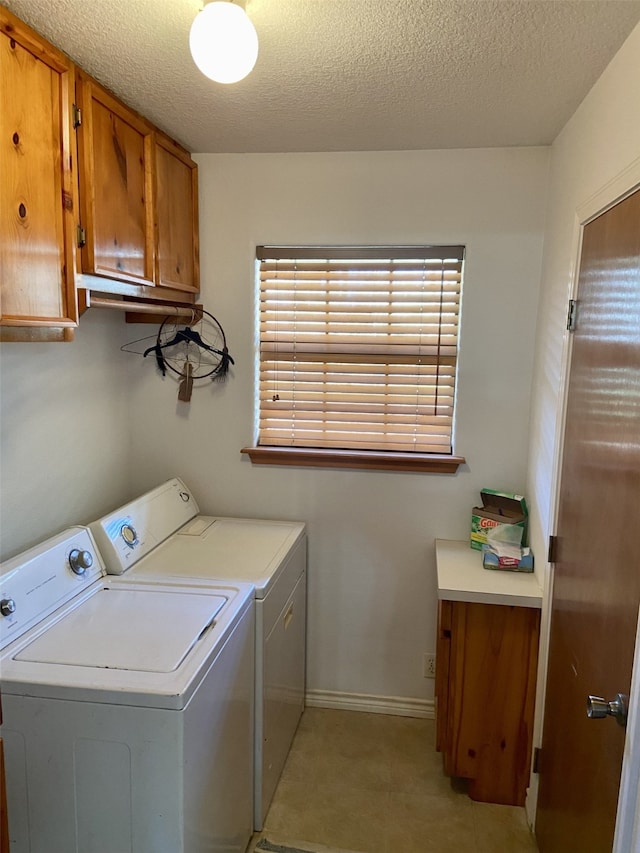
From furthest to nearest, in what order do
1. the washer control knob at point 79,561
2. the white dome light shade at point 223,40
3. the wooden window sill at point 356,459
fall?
the wooden window sill at point 356,459
the washer control knob at point 79,561
the white dome light shade at point 223,40

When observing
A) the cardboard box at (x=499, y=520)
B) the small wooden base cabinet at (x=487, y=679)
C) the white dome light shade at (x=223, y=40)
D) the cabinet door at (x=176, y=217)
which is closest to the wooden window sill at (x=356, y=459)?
the cardboard box at (x=499, y=520)

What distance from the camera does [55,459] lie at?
209 centimetres

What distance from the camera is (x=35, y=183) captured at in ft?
4.78

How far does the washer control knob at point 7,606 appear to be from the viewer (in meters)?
1.50

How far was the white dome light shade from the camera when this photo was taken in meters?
1.24

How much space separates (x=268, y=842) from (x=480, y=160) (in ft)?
8.71

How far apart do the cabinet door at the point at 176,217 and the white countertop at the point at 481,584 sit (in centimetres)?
155

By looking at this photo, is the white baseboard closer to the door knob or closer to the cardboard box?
the cardboard box

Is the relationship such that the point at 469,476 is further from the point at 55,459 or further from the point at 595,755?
the point at 55,459

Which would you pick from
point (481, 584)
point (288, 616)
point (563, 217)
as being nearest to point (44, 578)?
point (288, 616)

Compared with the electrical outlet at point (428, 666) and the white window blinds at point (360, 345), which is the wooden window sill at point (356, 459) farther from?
the electrical outlet at point (428, 666)

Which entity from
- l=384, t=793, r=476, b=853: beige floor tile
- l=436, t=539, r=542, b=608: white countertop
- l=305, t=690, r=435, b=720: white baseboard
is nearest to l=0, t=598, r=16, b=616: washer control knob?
l=436, t=539, r=542, b=608: white countertop

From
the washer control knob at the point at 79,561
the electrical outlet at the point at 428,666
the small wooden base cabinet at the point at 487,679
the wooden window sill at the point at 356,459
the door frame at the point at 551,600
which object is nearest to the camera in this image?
the door frame at the point at 551,600

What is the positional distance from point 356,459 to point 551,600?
0.95 metres
